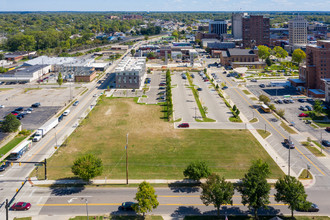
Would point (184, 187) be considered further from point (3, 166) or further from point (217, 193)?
point (3, 166)

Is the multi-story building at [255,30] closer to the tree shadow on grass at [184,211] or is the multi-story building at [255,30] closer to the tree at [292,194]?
the tree at [292,194]

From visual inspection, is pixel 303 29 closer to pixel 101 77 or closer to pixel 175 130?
pixel 101 77

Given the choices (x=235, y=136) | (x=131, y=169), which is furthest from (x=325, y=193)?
(x=131, y=169)

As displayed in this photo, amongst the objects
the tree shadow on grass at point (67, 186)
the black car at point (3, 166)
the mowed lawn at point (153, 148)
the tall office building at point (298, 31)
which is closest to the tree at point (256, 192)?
the mowed lawn at point (153, 148)

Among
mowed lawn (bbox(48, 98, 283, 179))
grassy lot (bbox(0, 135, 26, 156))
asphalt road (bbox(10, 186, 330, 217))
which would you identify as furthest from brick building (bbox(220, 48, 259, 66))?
asphalt road (bbox(10, 186, 330, 217))

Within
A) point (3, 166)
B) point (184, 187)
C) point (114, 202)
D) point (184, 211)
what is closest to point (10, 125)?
point (3, 166)

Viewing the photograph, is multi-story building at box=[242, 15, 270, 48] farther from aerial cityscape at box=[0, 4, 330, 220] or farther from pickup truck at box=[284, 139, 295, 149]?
pickup truck at box=[284, 139, 295, 149]
